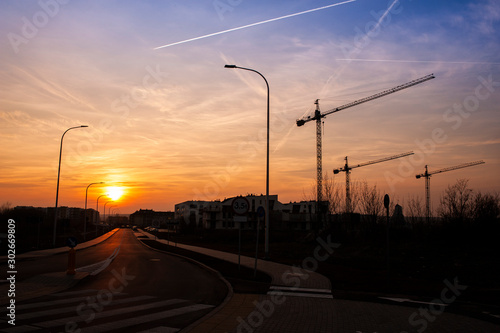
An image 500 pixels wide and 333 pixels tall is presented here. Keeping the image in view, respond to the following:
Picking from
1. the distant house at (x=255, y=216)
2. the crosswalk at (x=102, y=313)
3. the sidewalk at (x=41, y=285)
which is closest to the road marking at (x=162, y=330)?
the crosswalk at (x=102, y=313)

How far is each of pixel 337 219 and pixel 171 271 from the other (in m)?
22.3

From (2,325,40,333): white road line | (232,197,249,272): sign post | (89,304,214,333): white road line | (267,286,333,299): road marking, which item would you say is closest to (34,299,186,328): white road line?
(2,325,40,333): white road line

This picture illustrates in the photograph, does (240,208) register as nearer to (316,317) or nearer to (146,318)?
(316,317)

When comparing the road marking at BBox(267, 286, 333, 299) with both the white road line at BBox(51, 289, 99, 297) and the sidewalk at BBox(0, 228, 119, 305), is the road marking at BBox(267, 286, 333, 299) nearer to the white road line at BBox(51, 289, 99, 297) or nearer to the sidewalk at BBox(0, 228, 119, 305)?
the white road line at BBox(51, 289, 99, 297)

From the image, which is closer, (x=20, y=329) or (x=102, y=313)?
(x=20, y=329)

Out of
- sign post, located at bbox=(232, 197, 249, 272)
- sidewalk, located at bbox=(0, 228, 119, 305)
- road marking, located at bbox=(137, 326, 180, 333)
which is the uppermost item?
sign post, located at bbox=(232, 197, 249, 272)

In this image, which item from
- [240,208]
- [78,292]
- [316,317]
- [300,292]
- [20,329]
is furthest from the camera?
[240,208]

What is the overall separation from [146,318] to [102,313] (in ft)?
3.39

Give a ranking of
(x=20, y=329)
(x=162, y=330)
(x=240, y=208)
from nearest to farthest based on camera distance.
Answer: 1. (x=20, y=329)
2. (x=162, y=330)
3. (x=240, y=208)

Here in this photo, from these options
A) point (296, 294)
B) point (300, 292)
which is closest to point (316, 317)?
point (296, 294)

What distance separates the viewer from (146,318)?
25.8 ft

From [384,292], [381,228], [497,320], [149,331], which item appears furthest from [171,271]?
[381,228]

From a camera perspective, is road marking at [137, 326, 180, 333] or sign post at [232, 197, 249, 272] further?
sign post at [232, 197, 249, 272]

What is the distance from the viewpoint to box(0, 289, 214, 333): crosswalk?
7.04 metres
